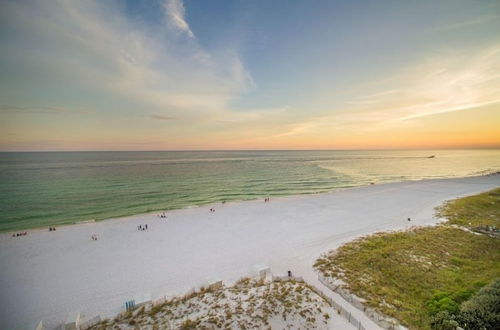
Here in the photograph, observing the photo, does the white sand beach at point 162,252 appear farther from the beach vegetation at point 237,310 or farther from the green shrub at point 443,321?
the green shrub at point 443,321

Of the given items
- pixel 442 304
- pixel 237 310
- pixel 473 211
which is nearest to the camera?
pixel 237 310

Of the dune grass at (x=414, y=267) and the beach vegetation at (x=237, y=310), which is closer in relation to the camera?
the beach vegetation at (x=237, y=310)

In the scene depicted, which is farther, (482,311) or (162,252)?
(162,252)

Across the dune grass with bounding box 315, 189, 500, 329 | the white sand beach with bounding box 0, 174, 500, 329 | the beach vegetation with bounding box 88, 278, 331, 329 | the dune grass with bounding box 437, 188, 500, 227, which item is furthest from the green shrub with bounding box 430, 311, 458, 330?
the dune grass with bounding box 437, 188, 500, 227

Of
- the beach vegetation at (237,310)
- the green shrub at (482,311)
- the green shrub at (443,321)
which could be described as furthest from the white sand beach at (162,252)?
the green shrub at (482,311)

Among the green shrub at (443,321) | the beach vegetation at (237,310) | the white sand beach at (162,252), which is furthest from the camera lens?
the white sand beach at (162,252)

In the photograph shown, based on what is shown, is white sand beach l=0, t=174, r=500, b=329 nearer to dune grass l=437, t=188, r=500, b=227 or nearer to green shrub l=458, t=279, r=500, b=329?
dune grass l=437, t=188, r=500, b=227

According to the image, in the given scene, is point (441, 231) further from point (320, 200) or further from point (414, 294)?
point (320, 200)

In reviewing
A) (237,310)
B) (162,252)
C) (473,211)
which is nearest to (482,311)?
(237,310)

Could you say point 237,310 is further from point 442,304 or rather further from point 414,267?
point 414,267
